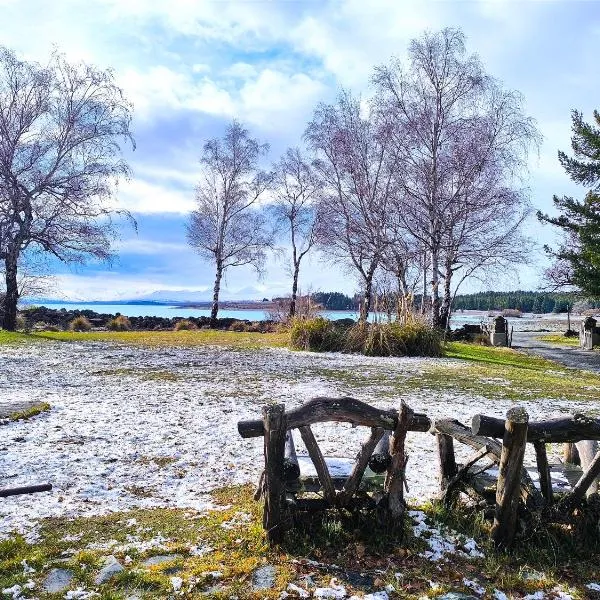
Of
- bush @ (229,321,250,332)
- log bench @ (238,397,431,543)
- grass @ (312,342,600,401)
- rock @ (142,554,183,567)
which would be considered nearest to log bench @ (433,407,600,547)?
log bench @ (238,397,431,543)

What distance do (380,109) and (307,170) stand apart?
31.3 ft

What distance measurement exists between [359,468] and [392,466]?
0.84 feet

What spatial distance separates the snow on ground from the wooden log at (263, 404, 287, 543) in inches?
40.6

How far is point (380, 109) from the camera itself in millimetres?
22297

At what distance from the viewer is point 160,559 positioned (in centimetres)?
346

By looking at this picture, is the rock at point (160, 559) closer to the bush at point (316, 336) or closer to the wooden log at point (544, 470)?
the wooden log at point (544, 470)

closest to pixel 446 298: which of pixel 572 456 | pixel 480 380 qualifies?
pixel 480 380

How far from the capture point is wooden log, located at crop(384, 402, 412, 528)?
12.3 ft

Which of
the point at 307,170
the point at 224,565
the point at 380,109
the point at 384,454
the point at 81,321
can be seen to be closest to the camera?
the point at 224,565

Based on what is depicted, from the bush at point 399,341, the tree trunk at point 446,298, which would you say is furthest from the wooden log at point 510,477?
the tree trunk at point 446,298

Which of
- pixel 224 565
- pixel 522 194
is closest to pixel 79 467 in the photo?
pixel 224 565

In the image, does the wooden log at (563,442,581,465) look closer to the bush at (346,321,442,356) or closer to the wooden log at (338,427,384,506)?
the wooden log at (338,427,384,506)

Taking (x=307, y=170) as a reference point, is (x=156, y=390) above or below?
below

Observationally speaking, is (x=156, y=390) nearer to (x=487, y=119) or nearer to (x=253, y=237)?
(x=487, y=119)
